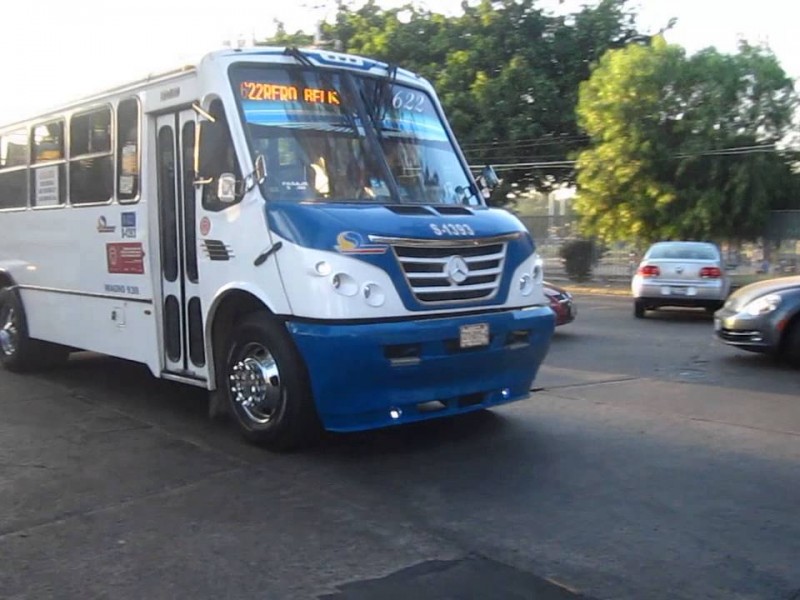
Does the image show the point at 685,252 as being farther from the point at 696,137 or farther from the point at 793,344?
the point at 696,137

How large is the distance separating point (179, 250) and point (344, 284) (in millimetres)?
2024

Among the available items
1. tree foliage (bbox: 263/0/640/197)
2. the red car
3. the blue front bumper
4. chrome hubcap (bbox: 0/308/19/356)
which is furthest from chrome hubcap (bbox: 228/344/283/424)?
tree foliage (bbox: 263/0/640/197)

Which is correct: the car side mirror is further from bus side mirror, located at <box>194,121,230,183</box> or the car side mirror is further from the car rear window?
the car rear window

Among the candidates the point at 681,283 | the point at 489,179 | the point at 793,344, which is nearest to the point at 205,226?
the point at 489,179

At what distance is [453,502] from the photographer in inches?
229

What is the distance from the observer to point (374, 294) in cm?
639

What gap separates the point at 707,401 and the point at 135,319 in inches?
208

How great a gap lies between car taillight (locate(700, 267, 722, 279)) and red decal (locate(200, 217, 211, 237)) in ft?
41.8

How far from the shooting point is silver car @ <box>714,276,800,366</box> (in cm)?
1105

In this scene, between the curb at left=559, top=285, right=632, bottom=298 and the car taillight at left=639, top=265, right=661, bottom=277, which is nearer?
the car taillight at left=639, top=265, right=661, bottom=277

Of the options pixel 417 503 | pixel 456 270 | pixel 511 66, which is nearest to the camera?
pixel 417 503

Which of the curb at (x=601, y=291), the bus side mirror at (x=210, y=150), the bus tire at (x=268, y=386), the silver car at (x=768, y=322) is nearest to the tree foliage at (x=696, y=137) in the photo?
the curb at (x=601, y=291)

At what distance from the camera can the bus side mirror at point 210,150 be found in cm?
707

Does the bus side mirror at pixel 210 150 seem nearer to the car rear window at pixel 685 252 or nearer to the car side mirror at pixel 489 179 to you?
the car side mirror at pixel 489 179
